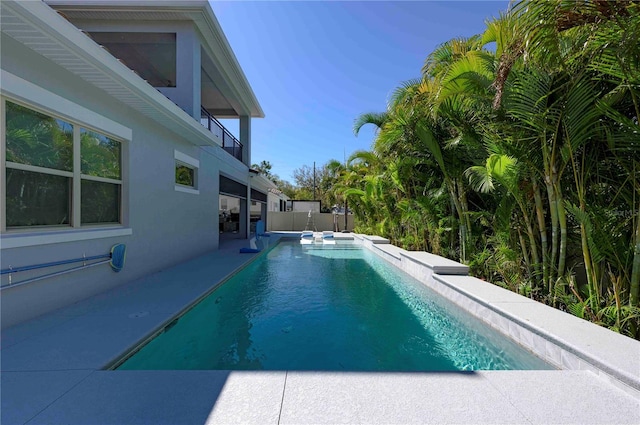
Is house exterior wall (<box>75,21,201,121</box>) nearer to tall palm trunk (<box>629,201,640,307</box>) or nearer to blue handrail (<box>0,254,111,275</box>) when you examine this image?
blue handrail (<box>0,254,111,275</box>)

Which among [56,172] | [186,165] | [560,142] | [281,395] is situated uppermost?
[186,165]

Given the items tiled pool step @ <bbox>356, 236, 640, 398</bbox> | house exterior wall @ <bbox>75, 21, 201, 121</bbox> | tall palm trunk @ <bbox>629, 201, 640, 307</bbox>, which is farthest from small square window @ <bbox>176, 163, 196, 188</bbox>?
tall palm trunk @ <bbox>629, 201, 640, 307</bbox>

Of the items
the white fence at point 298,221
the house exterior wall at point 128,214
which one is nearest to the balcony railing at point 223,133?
the house exterior wall at point 128,214

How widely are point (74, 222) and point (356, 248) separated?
11.0 m

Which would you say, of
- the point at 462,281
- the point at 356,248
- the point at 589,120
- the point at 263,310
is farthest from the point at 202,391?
the point at 356,248

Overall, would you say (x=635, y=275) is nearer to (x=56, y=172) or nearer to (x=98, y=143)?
(x=56, y=172)

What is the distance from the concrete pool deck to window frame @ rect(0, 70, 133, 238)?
153cm

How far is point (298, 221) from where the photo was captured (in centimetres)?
2527

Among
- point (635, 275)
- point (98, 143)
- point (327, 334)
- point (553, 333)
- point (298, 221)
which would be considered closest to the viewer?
point (553, 333)

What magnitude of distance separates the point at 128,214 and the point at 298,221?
1936cm

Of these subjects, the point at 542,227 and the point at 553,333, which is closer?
the point at 553,333

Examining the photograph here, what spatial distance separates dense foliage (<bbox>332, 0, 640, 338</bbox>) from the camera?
9.47 ft

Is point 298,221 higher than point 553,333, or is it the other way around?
point 298,221

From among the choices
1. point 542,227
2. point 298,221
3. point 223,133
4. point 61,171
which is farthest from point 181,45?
point 298,221
